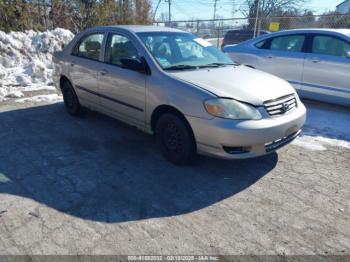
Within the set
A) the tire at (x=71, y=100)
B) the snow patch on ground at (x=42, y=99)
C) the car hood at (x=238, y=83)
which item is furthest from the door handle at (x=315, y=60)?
the snow patch on ground at (x=42, y=99)

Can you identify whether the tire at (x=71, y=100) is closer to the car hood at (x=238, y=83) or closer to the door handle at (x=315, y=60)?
the car hood at (x=238, y=83)

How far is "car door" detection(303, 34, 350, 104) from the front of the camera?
20.0ft

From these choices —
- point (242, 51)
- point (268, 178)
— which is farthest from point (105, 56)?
point (242, 51)

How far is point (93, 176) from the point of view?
3.68m

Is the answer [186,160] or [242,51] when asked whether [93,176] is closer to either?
[186,160]

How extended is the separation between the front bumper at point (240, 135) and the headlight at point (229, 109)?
6 centimetres

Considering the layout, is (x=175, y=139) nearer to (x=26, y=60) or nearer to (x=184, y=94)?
(x=184, y=94)

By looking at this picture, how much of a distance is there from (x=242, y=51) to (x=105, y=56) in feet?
13.2

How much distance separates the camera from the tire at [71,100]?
223 inches

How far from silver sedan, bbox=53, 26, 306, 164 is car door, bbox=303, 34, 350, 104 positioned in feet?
8.59

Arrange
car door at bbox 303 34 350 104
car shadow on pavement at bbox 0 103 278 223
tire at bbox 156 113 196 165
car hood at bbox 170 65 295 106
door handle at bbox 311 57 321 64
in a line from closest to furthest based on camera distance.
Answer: car shadow on pavement at bbox 0 103 278 223
car hood at bbox 170 65 295 106
tire at bbox 156 113 196 165
car door at bbox 303 34 350 104
door handle at bbox 311 57 321 64

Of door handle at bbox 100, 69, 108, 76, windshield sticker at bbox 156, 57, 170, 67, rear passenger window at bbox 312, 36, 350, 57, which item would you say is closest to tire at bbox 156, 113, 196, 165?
windshield sticker at bbox 156, 57, 170, 67

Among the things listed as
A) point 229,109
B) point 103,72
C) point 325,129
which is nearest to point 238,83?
point 229,109

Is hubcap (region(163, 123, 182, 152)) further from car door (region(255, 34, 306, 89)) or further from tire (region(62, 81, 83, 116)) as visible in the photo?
car door (region(255, 34, 306, 89))
